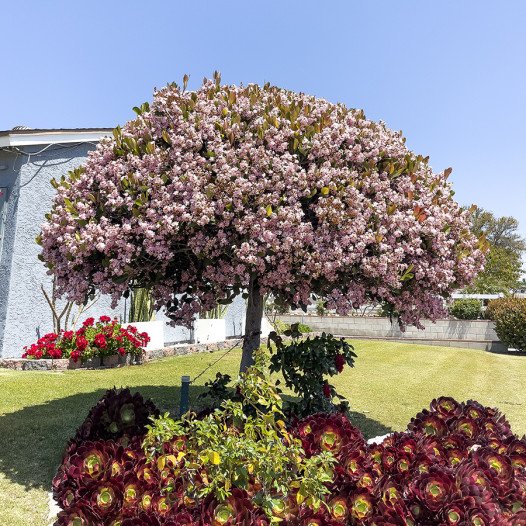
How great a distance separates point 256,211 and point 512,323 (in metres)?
21.6

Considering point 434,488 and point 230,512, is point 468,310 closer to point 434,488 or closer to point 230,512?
point 434,488

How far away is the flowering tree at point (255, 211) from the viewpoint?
213 inches

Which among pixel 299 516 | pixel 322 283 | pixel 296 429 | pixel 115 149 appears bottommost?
pixel 299 516

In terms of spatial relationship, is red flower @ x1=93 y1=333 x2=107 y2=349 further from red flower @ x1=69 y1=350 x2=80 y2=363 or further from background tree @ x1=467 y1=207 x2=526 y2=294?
background tree @ x1=467 y1=207 x2=526 y2=294

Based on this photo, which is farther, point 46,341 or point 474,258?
point 46,341

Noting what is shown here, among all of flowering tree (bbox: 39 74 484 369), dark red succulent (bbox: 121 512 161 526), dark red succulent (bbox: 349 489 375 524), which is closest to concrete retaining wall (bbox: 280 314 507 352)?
flowering tree (bbox: 39 74 484 369)

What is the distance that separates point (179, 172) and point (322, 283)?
6.84ft

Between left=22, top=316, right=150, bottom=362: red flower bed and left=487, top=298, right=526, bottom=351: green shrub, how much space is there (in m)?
17.5

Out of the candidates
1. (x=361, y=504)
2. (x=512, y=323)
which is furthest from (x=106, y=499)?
(x=512, y=323)

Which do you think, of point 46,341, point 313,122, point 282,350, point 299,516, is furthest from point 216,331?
point 299,516

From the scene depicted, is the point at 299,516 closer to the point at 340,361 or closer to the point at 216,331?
the point at 340,361

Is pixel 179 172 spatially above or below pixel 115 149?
below

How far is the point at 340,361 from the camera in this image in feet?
21.6

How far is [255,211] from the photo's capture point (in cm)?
546
